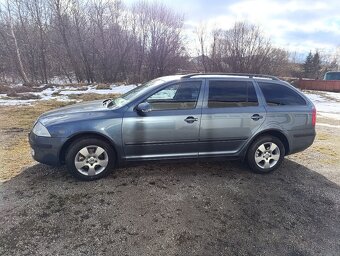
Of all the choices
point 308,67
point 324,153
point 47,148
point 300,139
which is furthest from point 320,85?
point 308,67

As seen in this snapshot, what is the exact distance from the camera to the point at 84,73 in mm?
23969

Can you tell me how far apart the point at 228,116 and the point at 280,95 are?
1.10 m

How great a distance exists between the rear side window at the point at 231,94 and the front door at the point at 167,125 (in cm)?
24

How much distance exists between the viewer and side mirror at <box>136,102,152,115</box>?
3.87 m

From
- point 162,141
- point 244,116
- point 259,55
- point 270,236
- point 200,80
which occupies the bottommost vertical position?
point 270,236

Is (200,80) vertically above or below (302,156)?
Answer: above

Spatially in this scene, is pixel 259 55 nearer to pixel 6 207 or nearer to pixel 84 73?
pixel 84 73

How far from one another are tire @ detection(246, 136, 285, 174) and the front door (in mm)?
1019

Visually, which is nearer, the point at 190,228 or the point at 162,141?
the point at 190,228

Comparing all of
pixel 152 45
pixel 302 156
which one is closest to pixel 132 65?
pixel 152 45

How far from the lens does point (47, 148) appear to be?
3785 mm

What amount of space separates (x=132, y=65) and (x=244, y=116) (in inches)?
858

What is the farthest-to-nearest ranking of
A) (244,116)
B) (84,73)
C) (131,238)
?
(84,73), (244,116), (131,238)

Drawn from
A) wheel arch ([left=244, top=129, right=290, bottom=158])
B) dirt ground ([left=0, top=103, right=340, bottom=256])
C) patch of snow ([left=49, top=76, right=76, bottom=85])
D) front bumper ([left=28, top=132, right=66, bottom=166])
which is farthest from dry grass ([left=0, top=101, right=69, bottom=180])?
patch of snow ([left=49, top=76, right=76, bottom=85])
